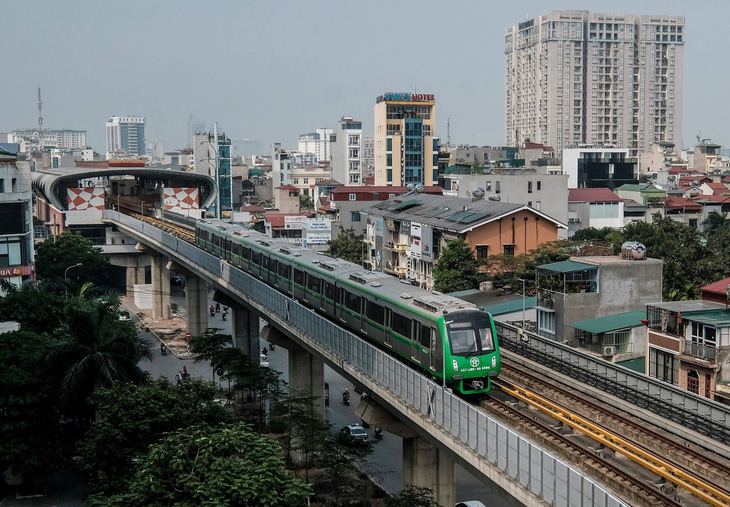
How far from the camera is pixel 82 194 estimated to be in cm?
9125

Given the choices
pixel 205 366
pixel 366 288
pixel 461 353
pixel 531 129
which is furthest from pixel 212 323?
pixel 531 129

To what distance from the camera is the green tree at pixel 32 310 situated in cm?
4469

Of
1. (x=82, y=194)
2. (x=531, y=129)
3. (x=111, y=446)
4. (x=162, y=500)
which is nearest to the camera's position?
(x=162, y=500)

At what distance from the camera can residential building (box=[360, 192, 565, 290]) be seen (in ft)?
200

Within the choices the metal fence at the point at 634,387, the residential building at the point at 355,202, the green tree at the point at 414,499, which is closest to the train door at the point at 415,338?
the green tree at the point at 414,499

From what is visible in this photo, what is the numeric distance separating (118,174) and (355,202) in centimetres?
2376

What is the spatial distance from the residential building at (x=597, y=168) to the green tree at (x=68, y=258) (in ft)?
195

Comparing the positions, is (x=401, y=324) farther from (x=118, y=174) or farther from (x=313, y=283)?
(x=118, y=174)

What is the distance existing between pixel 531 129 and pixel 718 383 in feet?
562

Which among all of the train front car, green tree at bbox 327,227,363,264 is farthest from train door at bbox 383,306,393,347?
green tree at bbox 327,227,363,264

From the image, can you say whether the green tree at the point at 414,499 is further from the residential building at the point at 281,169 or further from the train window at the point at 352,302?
the residential building at the point at 281,169

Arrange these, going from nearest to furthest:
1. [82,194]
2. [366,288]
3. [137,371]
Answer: [366,288]
[137,371]
[82,194]

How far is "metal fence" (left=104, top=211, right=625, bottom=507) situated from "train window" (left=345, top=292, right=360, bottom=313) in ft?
4.34

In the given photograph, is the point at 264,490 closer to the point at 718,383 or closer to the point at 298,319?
the point at 298,319
